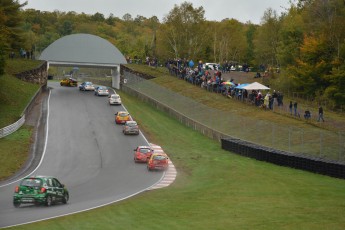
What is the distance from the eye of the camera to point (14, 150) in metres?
49.9

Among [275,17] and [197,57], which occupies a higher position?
[275,17]

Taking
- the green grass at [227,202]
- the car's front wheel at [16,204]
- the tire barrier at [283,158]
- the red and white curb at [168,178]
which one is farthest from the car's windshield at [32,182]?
the tire barrier at [283,158]

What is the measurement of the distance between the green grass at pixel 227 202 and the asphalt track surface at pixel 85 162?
5.28ft

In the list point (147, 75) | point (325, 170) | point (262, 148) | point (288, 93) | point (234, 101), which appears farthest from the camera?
point (147, 75)

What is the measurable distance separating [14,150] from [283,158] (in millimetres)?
20206

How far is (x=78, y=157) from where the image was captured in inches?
1949

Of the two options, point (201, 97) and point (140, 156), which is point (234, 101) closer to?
point (201, 97)

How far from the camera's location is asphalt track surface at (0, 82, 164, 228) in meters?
30.1

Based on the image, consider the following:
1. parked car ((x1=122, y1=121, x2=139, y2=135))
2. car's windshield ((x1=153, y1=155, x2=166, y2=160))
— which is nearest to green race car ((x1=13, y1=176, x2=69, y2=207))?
car's windshield ((x1=153, y1=155, x2=166, y2=160))

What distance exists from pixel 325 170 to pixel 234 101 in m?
29.3

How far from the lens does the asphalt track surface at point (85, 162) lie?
30.1 m

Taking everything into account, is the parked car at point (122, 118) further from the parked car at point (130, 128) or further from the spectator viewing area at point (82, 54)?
the spectator viewing area at point (82, 54)

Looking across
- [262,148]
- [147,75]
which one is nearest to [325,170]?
[262,148]

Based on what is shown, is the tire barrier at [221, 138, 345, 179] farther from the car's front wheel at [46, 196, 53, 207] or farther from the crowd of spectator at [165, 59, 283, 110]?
the car's front wheel at [46, 196, 53, 207]
